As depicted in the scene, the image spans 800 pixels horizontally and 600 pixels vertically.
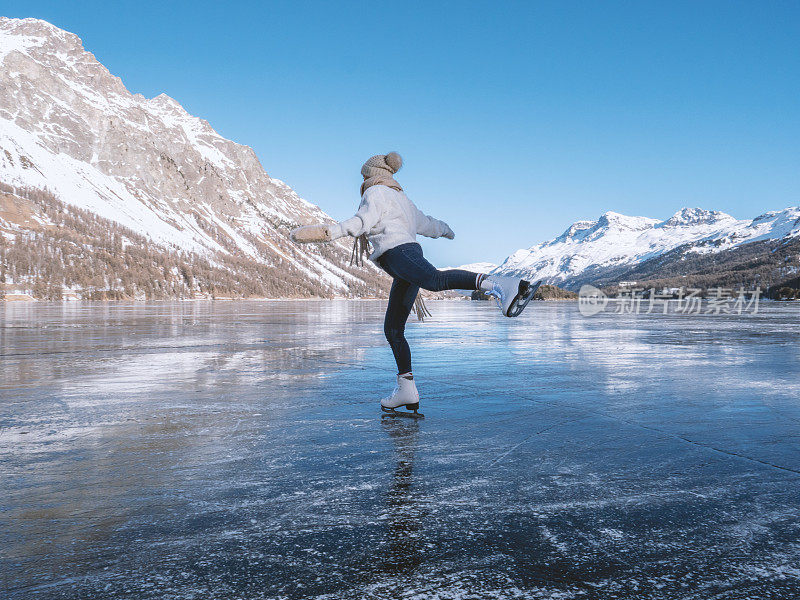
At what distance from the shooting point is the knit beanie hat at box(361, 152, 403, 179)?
19.0 ft

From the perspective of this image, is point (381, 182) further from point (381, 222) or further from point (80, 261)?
point (80, 261)

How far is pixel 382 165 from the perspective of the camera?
5852 mm

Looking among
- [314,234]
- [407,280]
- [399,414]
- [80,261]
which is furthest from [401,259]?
[80,261]

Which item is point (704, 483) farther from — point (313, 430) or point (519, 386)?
point (519, 386)

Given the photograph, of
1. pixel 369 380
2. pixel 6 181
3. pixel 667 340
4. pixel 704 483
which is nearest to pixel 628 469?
pixel 704 483

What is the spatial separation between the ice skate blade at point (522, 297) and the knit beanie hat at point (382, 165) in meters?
1.77

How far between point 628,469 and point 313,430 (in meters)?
2.21

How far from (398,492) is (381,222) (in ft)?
9.85

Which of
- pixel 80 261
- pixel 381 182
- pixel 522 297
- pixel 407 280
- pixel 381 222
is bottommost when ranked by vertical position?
pixel 522 297

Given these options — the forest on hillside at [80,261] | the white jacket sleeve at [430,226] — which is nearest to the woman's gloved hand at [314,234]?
the white jacket sleeve at [430,226]

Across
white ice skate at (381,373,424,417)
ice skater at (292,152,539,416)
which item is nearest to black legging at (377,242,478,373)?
ice skater at (292,152,539,416)

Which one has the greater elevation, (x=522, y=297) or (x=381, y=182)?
(x=381, y=182)

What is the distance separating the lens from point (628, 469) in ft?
10.7
